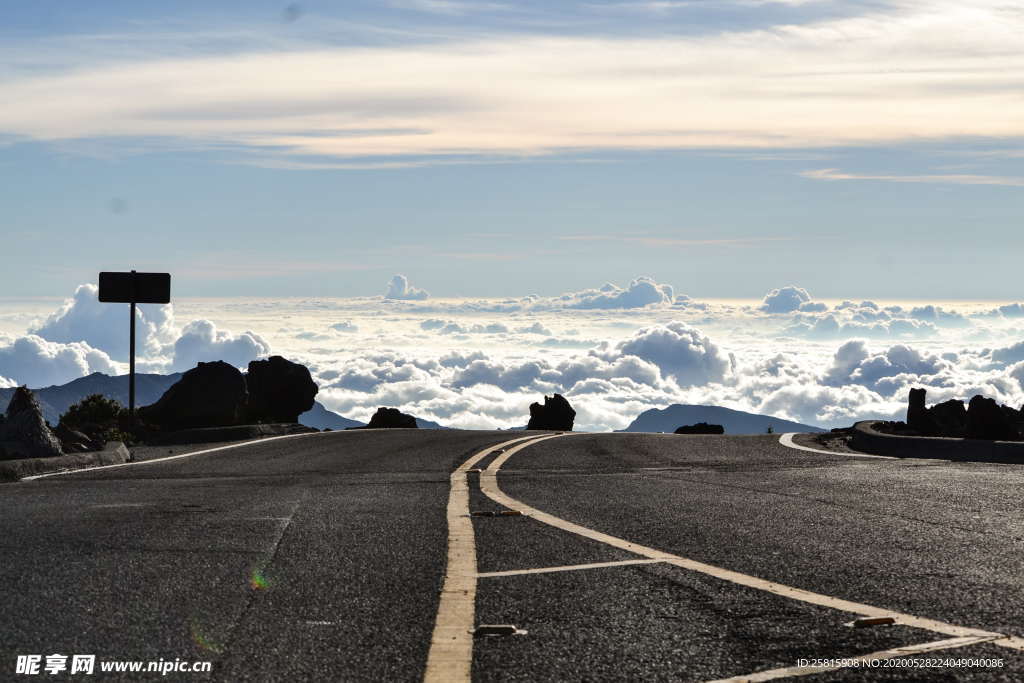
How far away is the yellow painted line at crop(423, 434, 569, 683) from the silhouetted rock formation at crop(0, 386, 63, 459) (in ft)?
28.2

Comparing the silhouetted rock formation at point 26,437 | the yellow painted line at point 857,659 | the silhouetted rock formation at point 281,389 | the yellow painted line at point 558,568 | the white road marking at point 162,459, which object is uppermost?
the yellow painted line at point 857,659

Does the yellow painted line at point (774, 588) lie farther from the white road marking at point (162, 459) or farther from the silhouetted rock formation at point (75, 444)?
the silhouetted rock formation at point (75, 444)

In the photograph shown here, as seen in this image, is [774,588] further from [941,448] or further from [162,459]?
[162,459]

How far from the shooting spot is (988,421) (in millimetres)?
19531

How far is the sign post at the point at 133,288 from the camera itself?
89.1 feet

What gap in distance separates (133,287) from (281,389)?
8435 mm

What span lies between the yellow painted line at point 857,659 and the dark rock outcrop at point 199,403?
24.6 metres

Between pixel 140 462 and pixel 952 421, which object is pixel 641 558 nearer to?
pixel 140 462

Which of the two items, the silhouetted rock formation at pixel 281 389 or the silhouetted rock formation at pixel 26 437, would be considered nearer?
the silhouetted rock formation at pixel 26 437

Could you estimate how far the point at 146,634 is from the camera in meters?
5.17

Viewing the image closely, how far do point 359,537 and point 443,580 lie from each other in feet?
5.54

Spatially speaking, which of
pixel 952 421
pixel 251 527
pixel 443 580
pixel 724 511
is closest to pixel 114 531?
pixel 251 527

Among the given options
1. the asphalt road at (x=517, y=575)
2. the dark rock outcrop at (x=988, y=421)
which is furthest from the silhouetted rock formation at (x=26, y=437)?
the dark rock outcrop at (x=988, y=421)

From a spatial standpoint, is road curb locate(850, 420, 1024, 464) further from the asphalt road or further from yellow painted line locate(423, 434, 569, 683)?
yellow painted line locate(423, 434, 569, 683)
